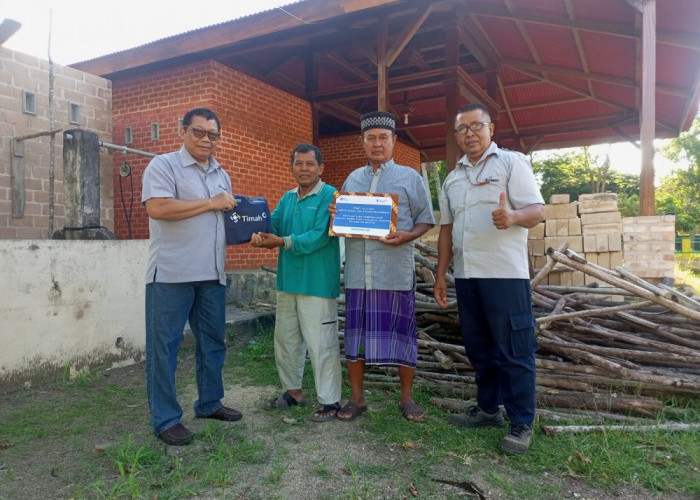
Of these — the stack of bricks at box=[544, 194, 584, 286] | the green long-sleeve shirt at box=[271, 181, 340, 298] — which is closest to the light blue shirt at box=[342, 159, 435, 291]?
the green long-sleeve shirt at box=[271, 181, 340, 298]

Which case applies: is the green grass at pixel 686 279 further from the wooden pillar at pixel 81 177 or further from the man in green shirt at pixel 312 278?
the wooden pillar at pixel 81 177

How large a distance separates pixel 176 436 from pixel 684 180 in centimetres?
4078

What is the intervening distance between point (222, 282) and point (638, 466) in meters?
2.59

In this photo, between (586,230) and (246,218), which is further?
(586,230)

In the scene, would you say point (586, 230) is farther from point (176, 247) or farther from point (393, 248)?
point (176, 247)

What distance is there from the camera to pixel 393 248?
3.22 metres

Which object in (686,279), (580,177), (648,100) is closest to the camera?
(648,100)

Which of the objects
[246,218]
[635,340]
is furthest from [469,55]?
[246,218]

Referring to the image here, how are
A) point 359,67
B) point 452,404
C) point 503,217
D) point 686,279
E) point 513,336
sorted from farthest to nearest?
1. point 686,279
2. point 359,67
3. point 452,404
4. point 513,336
5. point 503,217

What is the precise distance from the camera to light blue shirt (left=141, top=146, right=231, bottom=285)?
2919 millimetres

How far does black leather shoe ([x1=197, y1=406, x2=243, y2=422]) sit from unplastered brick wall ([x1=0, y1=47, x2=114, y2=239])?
14.0 feet

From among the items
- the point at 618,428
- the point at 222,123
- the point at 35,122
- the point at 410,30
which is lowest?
the point at 618,428

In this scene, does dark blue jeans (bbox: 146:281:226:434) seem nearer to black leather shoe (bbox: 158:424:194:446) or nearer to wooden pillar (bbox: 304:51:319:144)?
black leather shoe (bbox: 158:424:194:446)

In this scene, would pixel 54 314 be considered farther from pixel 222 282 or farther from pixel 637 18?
pixel 637 18
